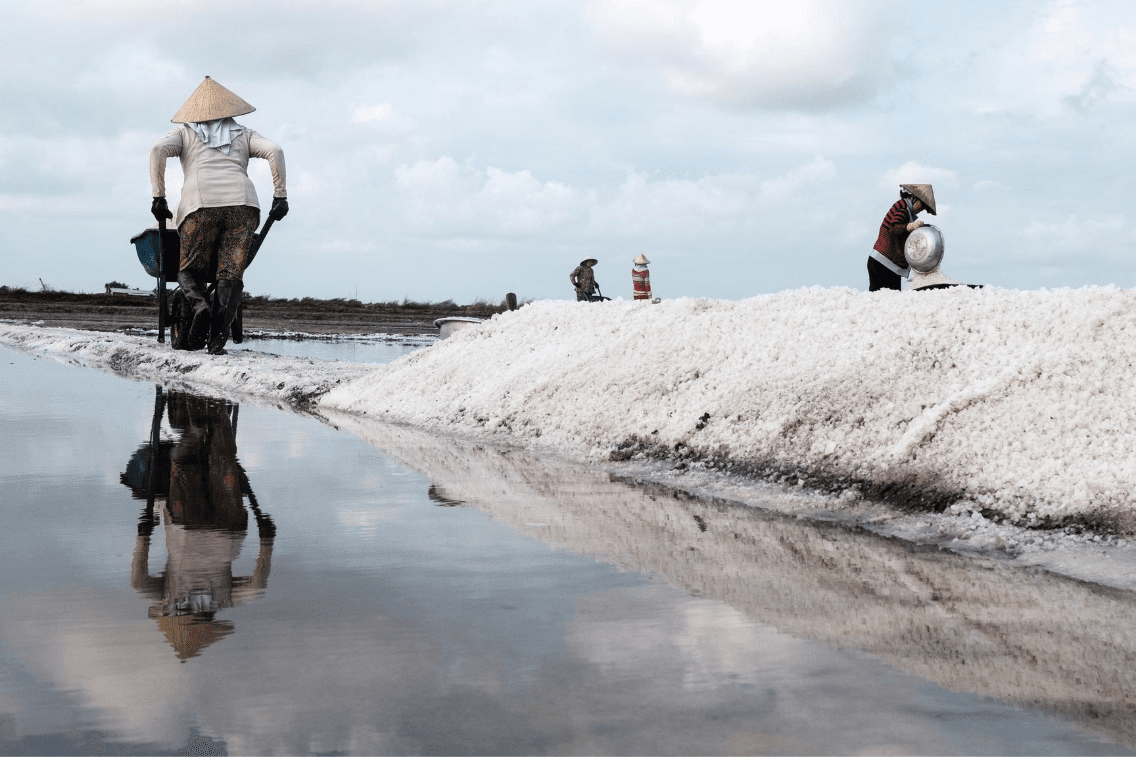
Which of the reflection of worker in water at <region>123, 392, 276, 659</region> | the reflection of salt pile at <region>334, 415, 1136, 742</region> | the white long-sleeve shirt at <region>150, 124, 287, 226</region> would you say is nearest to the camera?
the reflection of salt pile at <region>334, 415, 1136, 742</region>

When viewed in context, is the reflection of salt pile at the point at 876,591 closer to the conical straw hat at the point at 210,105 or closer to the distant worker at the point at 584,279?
the conical straw hat at the point at 210,105

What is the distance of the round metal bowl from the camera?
949cm

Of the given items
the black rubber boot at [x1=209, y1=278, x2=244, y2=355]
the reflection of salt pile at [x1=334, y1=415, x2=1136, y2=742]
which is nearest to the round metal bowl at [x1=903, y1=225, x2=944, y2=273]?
the reflection of salt pile at [x1=334, y1=415, x2=1136, y2=742]

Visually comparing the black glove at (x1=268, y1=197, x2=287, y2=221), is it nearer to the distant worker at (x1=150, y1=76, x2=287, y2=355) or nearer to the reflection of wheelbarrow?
the distant worker at (x1=150, y1=76, x2=287, y2=355)

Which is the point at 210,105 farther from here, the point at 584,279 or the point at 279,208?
the point at 584,279

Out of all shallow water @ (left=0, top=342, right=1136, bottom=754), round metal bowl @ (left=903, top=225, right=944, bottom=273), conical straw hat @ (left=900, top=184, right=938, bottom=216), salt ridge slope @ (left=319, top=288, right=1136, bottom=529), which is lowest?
shallow water @ (left=0, top=342, right=1136, bottom=754)

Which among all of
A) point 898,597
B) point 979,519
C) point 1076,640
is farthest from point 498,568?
point 979,519

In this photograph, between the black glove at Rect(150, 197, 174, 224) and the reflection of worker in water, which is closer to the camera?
the reflection of worker in water

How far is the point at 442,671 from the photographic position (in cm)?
268

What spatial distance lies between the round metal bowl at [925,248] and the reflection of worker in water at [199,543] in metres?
5.64

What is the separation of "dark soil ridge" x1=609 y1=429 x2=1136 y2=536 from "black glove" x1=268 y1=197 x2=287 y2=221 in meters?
7.52

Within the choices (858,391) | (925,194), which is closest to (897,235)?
(925,194)

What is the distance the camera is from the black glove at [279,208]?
43.2ft

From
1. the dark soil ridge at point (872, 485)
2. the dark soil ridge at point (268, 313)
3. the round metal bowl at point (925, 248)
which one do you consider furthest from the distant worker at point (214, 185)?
the dark soil ridge at point (268, 313)
